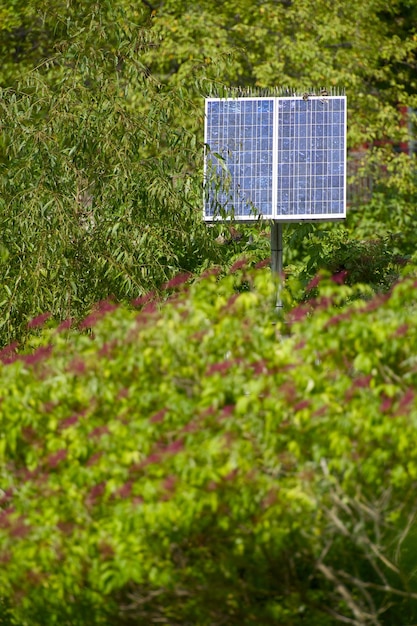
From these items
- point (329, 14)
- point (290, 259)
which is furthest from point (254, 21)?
point (290, 259)

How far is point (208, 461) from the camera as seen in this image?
548 cm

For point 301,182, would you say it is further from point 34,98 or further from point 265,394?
point 265,394

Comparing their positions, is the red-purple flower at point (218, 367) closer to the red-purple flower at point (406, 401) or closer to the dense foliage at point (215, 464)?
the dense foliage at point (215, 464)

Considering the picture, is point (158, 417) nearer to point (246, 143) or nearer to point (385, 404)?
point (385, 404)

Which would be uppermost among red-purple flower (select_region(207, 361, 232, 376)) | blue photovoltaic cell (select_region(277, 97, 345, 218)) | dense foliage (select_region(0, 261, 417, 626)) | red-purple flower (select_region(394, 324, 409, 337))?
blue photovoltaic cell (select_region(277, 97, 345, 218))

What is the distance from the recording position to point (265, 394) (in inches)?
225

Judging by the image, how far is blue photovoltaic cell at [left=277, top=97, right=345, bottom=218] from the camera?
493 inches

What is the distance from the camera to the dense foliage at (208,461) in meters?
5.56

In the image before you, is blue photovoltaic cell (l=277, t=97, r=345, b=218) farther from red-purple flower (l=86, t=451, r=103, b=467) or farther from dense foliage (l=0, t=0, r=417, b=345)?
red-purple flower (l=86, t=451, r=103, b=467)

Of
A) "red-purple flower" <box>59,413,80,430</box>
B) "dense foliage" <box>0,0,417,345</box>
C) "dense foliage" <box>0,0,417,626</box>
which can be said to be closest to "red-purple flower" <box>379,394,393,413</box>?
"dense foliage" <box>0,0,417,626</box>

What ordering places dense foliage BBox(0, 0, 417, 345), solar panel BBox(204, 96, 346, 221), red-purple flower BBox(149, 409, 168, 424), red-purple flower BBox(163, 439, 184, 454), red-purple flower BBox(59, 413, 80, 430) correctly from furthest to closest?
solar panel BBox(204, 96, 346, 221) → dense foliage BBox(0, 0, 417, 345) → red-purple flower BBox(59, 413, 80, 430) → red-purple flower BBox(149, 409, 168, 424) → red-purple flower BBox(163, 439, 184, 454)

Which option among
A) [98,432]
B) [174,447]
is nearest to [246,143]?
[98,432]

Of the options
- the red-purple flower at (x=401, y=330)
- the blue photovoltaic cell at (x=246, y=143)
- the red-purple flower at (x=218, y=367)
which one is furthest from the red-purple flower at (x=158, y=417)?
the blue photovoltaic cell at (x=246, y=143)

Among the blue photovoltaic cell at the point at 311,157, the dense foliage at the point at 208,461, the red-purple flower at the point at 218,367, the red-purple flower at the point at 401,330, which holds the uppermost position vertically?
the blue photovoltaic cell at the point at 311,157
